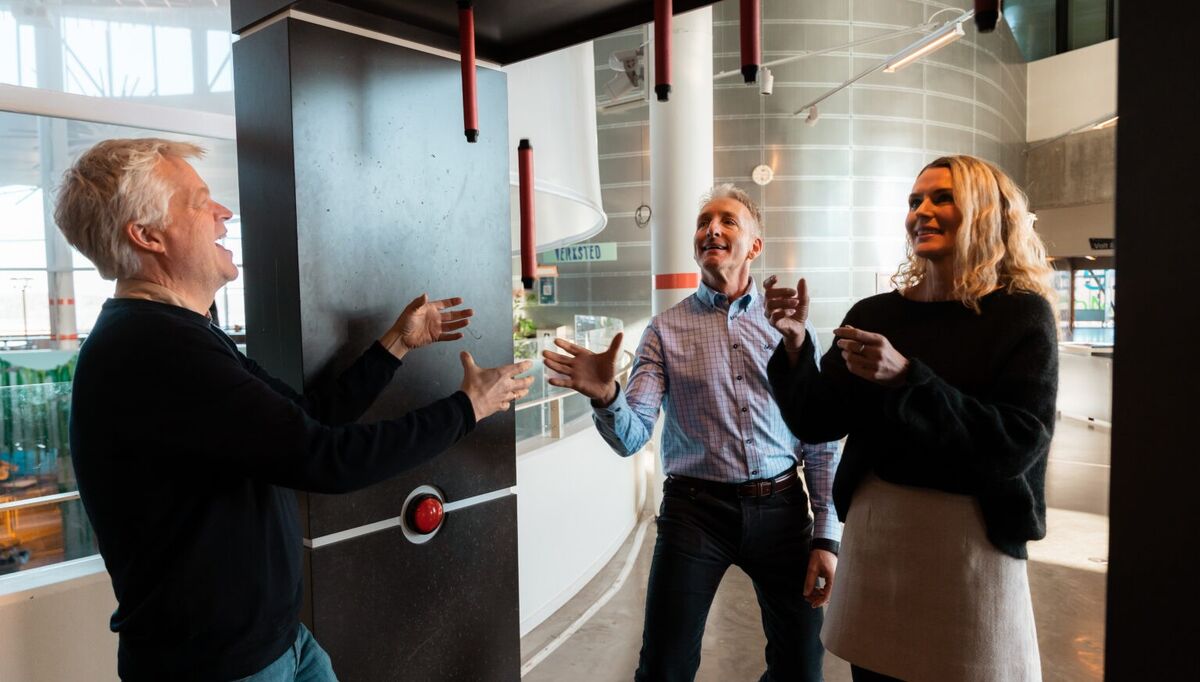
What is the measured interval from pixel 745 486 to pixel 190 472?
124cm

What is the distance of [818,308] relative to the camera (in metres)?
10.5

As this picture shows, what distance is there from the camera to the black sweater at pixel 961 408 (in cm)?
126

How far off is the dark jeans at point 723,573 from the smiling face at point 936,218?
2.43ft

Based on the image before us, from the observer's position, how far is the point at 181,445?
106 centimetres

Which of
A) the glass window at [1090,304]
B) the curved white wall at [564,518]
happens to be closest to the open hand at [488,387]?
the curved white wall at [564,518]

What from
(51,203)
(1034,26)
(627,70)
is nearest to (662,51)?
(51,203)

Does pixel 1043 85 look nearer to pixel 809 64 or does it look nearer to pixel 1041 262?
pixel 809 64

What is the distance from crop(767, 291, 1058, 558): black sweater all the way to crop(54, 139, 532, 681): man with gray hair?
0.80 meters

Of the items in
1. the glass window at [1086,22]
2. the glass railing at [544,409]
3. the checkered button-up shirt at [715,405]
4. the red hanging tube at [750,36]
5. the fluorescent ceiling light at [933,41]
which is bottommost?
the glass railing at [544,409]

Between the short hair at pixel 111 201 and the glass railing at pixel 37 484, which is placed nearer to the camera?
the short hair at pixel 111 201

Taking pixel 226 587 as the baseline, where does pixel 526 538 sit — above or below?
below

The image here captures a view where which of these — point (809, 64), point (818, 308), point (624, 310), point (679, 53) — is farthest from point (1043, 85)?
point (679, 53)

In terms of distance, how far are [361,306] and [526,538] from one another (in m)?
2.28

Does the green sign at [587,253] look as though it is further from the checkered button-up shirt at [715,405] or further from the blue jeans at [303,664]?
the blue jeans at [303,664]
